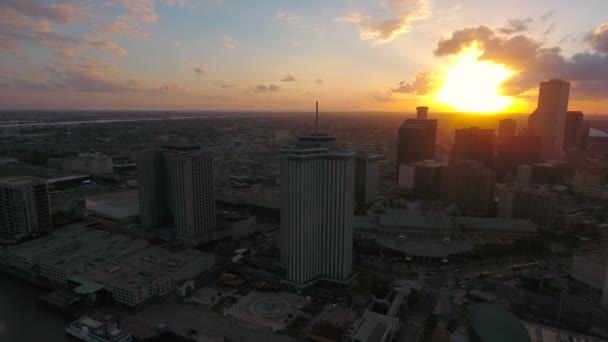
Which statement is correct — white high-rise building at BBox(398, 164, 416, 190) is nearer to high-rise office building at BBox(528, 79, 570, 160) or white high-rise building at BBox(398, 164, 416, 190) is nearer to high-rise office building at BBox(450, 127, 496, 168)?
high-rise office building at BBox(450, 127, 496, 168)

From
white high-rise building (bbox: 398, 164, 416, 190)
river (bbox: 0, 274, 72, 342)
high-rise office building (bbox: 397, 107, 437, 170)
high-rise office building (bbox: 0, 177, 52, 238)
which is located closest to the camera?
river (bbox: 0, 274, 72, 342)

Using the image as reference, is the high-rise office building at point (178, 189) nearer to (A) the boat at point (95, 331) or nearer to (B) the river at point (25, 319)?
(B) the river at point (25, 319)

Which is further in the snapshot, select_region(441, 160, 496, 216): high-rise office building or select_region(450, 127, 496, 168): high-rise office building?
select_region(450, 127, 496, 168): high-rise office building

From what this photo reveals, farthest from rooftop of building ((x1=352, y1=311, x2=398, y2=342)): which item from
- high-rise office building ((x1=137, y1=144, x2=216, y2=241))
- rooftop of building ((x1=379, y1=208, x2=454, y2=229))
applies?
high-rise office building ((x1=137, y1=144, x2=216, y2=241))

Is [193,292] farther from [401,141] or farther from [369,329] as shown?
[401,141]

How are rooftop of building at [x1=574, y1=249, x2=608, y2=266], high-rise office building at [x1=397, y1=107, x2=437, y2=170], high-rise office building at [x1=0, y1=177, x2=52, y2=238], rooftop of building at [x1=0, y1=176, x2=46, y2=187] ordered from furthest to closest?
1. high-rise office building at [x1=397, y1=107, x2=437, y2=170]
2. high-rise office building at [x1=0, y1=177, x2=52, y2=238]
3. rooftop of building at [x1=0, y1=176, x2=46, y2=187]
4. rooftop of building at [x1=574, y1=249, x2=608, y2=266]

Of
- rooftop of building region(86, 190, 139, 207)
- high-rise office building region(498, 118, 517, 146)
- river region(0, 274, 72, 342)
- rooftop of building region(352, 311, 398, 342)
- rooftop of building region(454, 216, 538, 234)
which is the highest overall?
high-rise office building region(498, 118, 517, 146)

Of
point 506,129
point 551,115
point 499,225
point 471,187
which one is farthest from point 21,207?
point 551,115
